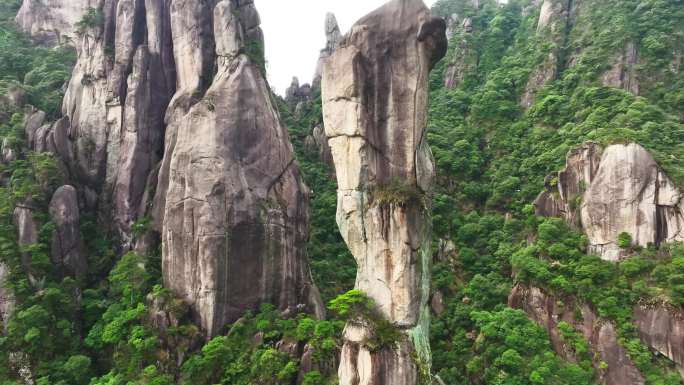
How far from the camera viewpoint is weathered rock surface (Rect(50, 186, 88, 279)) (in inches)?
922

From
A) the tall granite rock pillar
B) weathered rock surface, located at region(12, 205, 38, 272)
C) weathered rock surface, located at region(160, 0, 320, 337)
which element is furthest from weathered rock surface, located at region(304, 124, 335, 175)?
the tall granite rock pillar

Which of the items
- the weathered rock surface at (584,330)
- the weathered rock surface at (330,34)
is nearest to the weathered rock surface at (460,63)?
the weathered rock surface at (330,34)

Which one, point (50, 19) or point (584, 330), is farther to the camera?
point (50, 19)

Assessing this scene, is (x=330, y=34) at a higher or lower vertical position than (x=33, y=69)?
higher

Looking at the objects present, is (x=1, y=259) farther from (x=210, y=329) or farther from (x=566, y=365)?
(x=566, y=365)

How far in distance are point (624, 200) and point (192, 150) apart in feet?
82.2

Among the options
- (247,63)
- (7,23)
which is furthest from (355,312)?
(7,23)

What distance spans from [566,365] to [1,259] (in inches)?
1139

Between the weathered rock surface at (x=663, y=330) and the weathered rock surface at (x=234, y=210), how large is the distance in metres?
17.3

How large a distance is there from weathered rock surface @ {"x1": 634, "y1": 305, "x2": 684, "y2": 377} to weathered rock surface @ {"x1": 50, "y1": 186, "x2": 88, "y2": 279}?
98.8ft

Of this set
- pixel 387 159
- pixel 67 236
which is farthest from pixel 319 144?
pixel 387 159

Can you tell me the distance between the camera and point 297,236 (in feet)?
78.6

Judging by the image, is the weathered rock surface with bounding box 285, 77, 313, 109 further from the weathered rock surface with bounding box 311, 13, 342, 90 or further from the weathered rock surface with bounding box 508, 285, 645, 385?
the weathered rock surface with bounding box 508, 285, 645, 385

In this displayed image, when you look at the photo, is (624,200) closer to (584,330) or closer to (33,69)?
(584,330)
